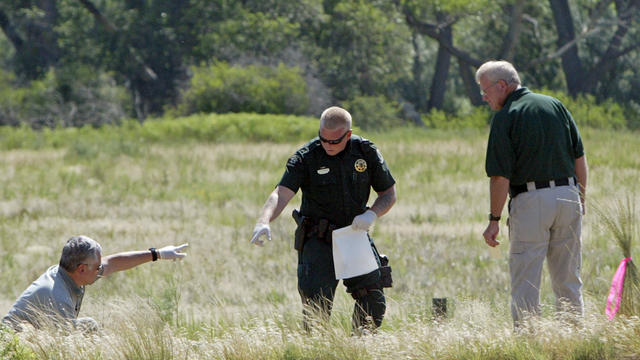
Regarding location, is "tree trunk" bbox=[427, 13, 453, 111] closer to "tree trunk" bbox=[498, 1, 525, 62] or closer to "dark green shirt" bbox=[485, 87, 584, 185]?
"tree trunk" bbox=[498, 1, 525, 62]

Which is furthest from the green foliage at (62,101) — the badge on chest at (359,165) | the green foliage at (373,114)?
the badge on chest at (359,165)

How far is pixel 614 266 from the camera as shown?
9.81 m

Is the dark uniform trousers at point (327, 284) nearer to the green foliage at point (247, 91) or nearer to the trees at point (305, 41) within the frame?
the green foliage at point (247, 91)

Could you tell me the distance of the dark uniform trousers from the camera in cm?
580

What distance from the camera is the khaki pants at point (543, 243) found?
5.74m

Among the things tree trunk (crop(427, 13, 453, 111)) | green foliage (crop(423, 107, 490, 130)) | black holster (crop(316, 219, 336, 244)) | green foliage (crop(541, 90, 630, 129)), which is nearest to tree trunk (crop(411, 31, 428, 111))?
tree trunk (crop(427, 13, 453, 111))

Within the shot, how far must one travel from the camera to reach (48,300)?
5.55 metres

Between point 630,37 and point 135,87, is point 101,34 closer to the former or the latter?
point 135,87

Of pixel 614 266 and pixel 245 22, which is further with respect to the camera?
pixel 245 22

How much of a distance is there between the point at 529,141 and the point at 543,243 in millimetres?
616

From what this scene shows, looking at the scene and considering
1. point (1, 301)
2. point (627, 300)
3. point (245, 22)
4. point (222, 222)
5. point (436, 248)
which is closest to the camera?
point (627, 300)

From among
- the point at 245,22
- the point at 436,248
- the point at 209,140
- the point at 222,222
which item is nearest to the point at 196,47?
the point at 245,22

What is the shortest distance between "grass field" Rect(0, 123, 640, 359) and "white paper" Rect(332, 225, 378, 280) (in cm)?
37

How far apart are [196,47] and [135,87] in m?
5.37
